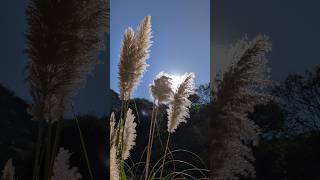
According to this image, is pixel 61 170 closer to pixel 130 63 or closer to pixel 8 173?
pixel 8 173

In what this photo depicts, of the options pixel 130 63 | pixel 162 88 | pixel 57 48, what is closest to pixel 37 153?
pixel 57 48

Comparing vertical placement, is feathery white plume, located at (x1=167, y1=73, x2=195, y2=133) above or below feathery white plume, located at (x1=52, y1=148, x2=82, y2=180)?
above

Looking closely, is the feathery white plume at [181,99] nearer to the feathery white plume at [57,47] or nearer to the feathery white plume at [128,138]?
the feathery white plume at [128,138]

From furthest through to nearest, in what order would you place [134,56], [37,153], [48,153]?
1. [134,56]
2. [48,153]
3. [37,153]

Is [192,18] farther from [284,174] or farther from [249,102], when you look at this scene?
[284,174]

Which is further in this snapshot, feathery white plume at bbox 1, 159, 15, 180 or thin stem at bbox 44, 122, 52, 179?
thin stem at bbox 44, 122, 52, 179

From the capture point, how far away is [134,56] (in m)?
2.20

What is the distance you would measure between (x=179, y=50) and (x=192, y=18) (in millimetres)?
200

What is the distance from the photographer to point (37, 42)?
4.87 ft

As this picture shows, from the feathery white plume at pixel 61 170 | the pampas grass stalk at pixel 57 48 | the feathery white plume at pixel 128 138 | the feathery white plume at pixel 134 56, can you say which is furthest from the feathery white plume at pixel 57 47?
the feathery white plume at pixel 128 138

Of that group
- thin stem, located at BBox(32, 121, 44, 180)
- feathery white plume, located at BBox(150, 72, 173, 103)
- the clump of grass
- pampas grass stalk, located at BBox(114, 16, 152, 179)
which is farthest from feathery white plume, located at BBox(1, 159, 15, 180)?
feathery white plume, located at BBox(150, 72, 173, 103)

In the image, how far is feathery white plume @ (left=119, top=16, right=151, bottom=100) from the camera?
7.21 ft

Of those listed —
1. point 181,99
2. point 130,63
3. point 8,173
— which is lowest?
point 8,173

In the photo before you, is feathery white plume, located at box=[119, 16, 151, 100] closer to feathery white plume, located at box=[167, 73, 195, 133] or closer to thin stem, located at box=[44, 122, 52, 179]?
feathery white plume, located at box=[167, 73, 195, 133]
